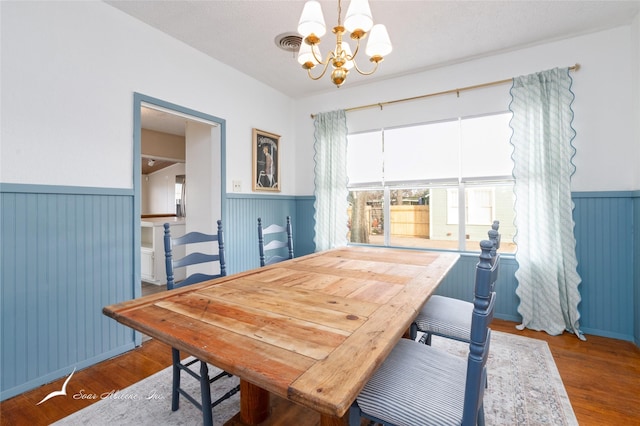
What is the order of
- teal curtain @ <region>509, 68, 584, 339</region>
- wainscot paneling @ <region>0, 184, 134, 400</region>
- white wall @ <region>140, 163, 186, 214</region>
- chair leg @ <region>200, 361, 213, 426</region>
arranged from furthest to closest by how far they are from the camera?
1. white wall @ <region>140, 163, 186, 214</region>
2. teal curtain @ <region>509, 68, 584, 339</region>
3. wainscot paneling @ <region>0, 184, 134, 400</region>
4. chair leg @ <region>200, 361, 213, 426</region>

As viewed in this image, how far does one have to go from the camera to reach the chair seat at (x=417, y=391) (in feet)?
3.01

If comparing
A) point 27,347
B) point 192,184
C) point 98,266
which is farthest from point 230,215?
point 27,347

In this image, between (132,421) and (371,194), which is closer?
(132,421)

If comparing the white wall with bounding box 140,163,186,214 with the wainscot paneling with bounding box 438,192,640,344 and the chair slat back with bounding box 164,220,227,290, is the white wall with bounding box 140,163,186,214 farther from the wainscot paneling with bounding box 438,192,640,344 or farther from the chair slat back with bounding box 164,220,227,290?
the wainscot paneling with bounding box 438,192,640,344

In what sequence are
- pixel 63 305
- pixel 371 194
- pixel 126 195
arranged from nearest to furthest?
pixel 63 305, pixel 126 195, pixel 371 194

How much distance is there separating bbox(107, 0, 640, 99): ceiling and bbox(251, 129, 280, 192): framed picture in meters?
0.85

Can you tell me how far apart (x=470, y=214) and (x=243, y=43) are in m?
2.79

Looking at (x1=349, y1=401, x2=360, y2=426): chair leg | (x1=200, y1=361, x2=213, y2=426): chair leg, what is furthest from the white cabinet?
(x1=349, y1=401, x2=360, y2=426): chair leg

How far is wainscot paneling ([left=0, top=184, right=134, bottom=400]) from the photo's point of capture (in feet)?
5.66

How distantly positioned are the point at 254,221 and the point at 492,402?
2679mm

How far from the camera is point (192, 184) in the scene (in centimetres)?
337

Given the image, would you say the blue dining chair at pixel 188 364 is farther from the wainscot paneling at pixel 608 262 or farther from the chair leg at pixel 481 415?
the wainscot paneling at pixel 608 262

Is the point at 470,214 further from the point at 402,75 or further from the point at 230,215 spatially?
the point at 230,215

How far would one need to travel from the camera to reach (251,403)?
57.2 inches
